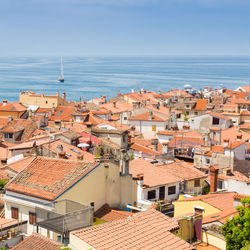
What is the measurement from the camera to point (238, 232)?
11.2 m

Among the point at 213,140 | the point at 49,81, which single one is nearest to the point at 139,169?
the point at 213,140

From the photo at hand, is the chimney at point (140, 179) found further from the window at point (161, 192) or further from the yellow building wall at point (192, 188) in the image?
the yellow building wall at point (192, 188)

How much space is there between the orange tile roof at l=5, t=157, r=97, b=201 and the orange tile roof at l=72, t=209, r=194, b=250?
3.19 m

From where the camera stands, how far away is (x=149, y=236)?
36.3 feet

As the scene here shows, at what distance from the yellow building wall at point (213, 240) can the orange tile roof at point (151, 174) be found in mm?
7335

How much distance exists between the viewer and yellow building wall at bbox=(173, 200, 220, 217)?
641 inches

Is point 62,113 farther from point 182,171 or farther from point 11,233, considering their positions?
point 11,233

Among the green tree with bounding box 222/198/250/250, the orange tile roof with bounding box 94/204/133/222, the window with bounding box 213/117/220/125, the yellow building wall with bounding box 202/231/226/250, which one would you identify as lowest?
the window with bounding box 213/117/220/125

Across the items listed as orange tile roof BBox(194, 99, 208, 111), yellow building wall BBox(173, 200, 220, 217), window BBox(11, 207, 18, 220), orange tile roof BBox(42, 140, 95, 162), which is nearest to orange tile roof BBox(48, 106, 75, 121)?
orange tile roof BBox(194, 99, 208, 111)

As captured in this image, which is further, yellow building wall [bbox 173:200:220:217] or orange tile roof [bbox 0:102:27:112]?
orange tile roof [bbox 0:102:27:112]

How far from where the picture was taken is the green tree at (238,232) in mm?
11148

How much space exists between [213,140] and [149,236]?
26.7 meters

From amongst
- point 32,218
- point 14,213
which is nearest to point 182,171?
point 14,213

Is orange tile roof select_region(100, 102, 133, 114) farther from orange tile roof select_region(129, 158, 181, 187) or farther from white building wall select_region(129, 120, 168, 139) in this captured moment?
orange tile roof select_region(129, 158, 181, 187)
